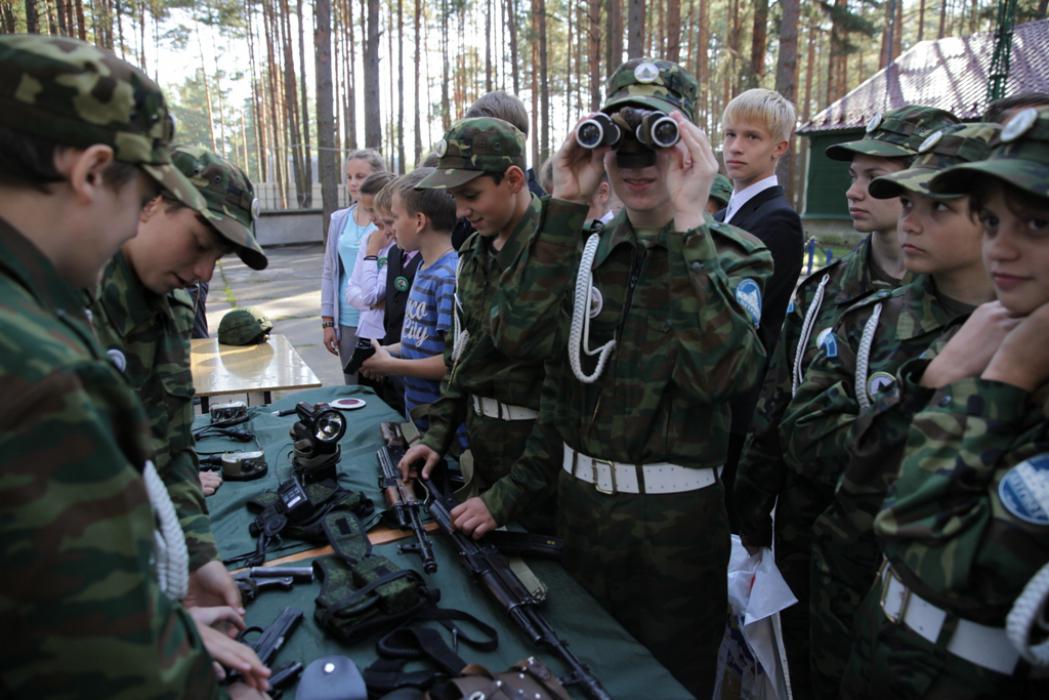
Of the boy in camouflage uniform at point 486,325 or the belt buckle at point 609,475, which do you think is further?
the boy in camouflage uniform at point 486,325

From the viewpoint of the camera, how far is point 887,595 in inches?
55.7

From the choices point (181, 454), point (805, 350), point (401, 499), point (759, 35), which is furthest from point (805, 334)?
point (759, 35)

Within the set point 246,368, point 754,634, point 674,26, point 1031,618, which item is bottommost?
point 754,634

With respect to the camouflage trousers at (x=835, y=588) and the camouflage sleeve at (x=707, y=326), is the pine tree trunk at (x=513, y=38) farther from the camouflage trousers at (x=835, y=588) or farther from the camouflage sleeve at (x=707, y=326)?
the camouflage trousers at (x=835, y=588)

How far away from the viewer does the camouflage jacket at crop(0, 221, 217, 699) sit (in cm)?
73

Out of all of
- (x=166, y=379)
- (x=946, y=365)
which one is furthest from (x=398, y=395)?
(x=946, y=365)

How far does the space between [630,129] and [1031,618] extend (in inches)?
53.2

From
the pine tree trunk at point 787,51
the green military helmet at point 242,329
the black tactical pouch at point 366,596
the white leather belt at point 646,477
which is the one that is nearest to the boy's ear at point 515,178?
the white leather belt at point 646,477

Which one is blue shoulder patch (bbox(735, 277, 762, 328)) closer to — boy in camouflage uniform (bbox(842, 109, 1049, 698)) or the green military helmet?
boy in camouflage uniform (bbox(842, 109, 1049, 698))

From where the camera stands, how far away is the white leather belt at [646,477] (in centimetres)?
189

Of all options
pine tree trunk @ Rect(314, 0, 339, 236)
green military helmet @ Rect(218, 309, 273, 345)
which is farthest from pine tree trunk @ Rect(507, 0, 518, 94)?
green military helmet @ Rect(218, 309, 273, 345)

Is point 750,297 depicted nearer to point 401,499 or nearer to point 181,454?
point 401,499

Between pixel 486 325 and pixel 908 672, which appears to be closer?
pixel 908 672

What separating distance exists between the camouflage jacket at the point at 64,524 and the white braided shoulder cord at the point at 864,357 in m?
1.66
